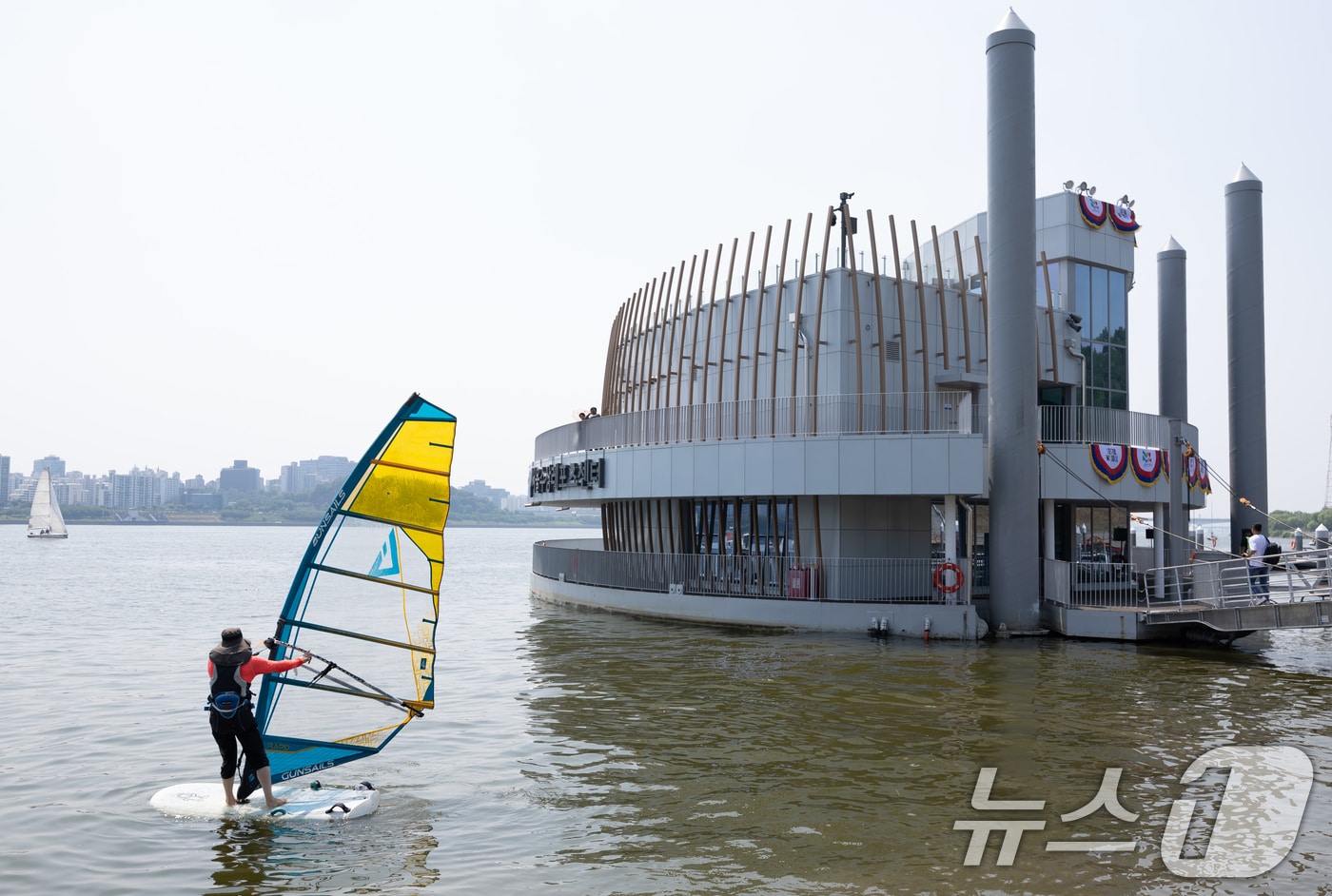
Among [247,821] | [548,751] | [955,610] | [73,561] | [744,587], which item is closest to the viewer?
[247,821]

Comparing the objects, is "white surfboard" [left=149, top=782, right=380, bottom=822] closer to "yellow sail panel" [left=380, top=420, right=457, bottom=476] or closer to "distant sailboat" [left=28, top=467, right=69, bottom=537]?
"yellow sail panel" [left=380, top=420, right=457, bottom=476]

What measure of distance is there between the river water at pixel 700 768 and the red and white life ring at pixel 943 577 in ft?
5.88

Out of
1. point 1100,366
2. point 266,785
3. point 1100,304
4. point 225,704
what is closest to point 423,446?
point 225,704

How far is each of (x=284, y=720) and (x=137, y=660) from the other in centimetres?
1439

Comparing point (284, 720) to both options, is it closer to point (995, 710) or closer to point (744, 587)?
point (995, 710)

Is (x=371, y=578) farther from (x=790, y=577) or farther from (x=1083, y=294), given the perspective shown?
(x=1083, y=294)

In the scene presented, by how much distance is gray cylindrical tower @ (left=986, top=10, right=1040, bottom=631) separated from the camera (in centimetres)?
2675

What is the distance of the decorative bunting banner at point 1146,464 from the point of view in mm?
30859

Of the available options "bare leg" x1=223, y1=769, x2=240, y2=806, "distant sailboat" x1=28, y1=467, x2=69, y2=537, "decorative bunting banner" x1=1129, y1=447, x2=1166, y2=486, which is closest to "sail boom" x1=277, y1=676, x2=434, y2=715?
"bare leg" x1=223, y1=769, x2=240, y2=806

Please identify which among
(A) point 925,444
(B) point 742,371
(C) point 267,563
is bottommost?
(C) point 267,563

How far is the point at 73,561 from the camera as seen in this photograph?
3027 inches

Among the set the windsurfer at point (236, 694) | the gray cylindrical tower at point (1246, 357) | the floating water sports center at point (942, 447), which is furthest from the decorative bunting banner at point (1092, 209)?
the windsurfer at point (236, 694)

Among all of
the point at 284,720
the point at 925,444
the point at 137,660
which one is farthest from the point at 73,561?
the point at 284,720

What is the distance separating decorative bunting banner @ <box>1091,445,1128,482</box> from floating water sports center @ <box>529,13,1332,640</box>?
78 mm
